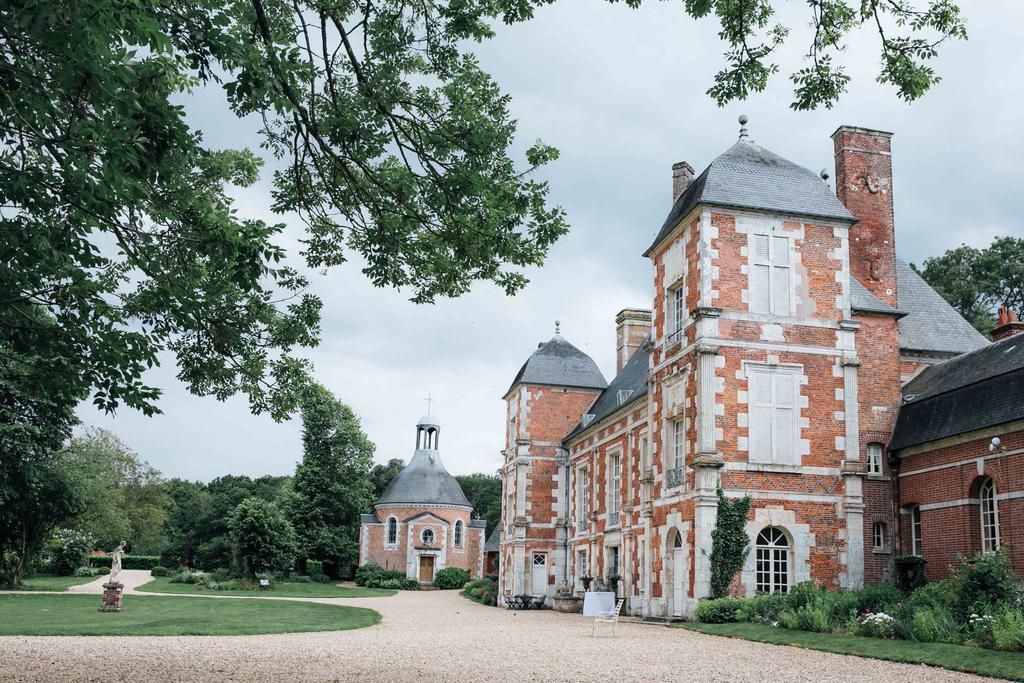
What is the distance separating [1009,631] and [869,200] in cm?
1369

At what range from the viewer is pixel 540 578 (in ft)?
108

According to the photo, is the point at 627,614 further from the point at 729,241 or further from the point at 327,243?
the point at 327,243

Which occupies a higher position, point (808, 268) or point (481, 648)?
point (808, 268)

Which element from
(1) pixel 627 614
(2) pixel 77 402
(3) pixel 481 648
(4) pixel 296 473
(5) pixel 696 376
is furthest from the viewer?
(4) pixel 296 473

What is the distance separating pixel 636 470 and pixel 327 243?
1740cm

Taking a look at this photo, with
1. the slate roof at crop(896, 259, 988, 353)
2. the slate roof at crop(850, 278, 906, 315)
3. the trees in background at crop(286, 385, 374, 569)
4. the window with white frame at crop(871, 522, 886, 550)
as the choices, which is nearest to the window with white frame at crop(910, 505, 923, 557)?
the window with white frame at crop(871, 522, 886, 550)

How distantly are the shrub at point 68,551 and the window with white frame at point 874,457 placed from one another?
37.8 meters

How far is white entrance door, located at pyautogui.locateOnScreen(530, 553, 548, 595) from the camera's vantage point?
3278 centimetres

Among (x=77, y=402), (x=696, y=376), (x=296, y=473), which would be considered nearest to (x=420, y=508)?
(x=296, y=473)

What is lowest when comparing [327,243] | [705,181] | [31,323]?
[31,323]

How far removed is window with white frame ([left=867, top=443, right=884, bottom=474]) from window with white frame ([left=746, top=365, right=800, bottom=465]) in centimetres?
186

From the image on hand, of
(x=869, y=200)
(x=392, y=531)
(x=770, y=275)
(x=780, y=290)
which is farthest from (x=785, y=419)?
(x=392, y=531)

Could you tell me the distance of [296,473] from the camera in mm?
50812

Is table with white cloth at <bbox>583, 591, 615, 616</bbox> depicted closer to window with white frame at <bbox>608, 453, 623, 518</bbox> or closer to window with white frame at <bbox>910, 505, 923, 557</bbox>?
window with white frame at <bbox>910, 505, 923, 557</bbox>
